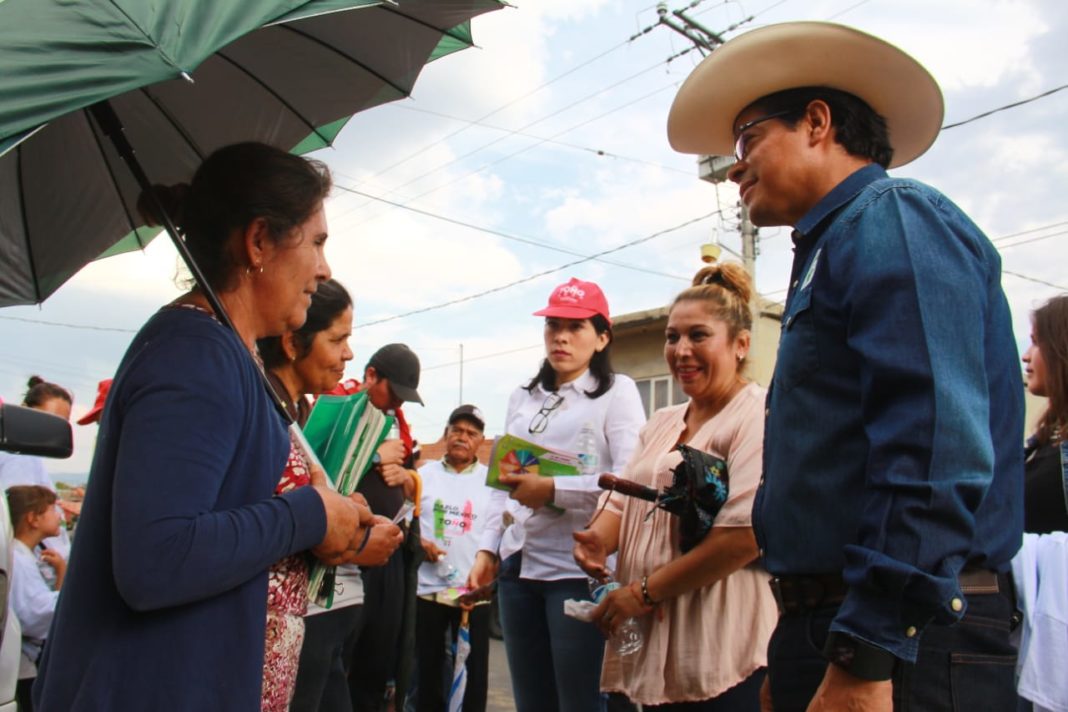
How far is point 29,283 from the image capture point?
2844mm

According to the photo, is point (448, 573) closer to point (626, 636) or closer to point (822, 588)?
Answer: point (626, 636)

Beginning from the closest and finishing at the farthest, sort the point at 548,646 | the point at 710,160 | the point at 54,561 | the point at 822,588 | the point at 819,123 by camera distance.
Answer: the point at 822,588 → the point at 819,123 → the point at 548,646 → the point at 54,561 → the point at 710,160

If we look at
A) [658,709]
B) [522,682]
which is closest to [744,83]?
[658,709]

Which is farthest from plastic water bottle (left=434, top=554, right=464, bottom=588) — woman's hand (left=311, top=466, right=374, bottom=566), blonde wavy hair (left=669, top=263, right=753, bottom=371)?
woman's hand (left=311, top=466, right=374, bottom=566)

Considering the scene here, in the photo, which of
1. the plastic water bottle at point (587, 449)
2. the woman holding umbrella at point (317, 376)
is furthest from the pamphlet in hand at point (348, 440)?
the plastic water bottle at point (587, 449)

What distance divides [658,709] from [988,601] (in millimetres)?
1699

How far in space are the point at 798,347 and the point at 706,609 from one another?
150 cm

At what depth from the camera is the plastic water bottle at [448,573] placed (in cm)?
679

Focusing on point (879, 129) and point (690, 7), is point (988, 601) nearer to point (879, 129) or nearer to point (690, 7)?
point (879, 129)

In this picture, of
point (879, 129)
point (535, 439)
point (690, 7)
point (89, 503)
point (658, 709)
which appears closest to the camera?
point (89, 503)

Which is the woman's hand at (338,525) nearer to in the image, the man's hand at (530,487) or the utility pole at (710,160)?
the man's hand at (530,487)

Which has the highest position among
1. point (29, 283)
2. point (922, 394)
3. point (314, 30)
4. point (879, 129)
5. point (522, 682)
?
point (314, 30)

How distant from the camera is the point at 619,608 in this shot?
3.26m

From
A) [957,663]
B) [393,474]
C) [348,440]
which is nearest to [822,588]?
[957,663]
